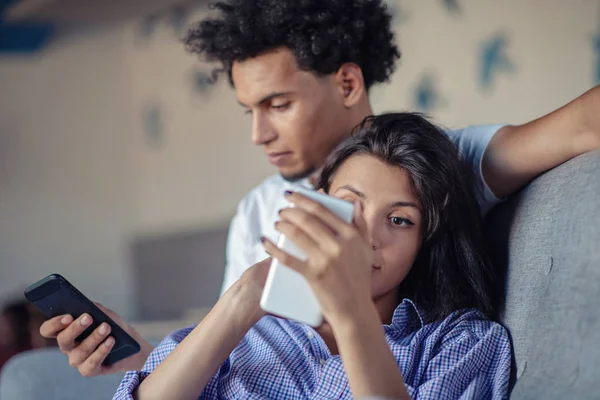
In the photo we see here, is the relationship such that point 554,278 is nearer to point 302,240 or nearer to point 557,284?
point 557,284

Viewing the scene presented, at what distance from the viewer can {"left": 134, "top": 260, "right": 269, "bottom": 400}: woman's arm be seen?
1.06m

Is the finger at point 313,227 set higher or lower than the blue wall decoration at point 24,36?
lower

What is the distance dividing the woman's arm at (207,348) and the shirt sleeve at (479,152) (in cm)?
45

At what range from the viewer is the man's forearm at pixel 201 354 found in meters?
1.06

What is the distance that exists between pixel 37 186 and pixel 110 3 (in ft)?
3.89

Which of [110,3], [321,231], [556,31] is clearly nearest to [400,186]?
[321,231]

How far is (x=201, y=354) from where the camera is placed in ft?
3.48

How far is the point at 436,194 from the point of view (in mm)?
1156

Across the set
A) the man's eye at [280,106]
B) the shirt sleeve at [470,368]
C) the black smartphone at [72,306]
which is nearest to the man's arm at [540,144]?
the shirt sleeve at [470,368]

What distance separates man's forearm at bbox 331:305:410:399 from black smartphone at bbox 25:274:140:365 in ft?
1.80

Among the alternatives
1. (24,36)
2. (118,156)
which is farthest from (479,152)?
(24,36)

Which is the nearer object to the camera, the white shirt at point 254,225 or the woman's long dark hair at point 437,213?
the woman's long dark hair at point 437,213

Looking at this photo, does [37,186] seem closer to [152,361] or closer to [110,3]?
[110,3]

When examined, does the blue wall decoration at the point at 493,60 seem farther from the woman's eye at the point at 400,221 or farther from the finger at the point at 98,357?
the finger at the point at 98,357
